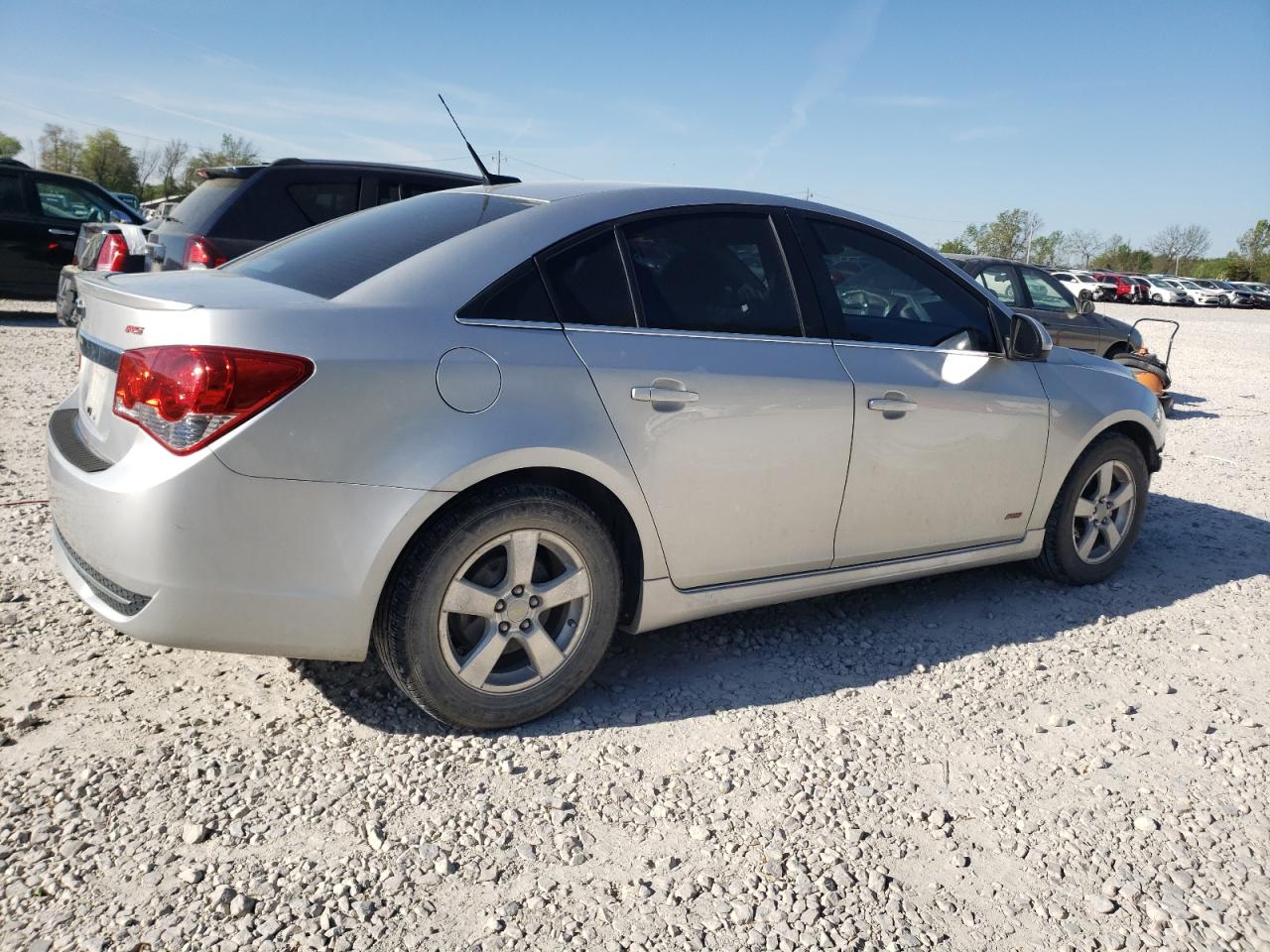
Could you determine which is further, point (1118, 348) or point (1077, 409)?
point (1118, 348)

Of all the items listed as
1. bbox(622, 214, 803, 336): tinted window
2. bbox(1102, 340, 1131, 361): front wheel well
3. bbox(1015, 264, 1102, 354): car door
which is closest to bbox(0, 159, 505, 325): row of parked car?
bbox(622, 214, 803, 336): tinted window

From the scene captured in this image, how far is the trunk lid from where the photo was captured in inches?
103

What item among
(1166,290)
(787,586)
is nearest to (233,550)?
(787,586)

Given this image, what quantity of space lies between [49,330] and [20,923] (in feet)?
37.9

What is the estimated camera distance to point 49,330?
11.8 m

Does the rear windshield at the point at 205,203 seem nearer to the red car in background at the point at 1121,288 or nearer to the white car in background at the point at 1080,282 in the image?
the white car in background at the point at 1080,282

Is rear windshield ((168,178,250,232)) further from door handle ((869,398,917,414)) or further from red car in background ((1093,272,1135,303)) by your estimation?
red car in background ((1093,272,1135,303))

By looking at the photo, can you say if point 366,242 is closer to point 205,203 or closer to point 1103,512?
point 1103,512

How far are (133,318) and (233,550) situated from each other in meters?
0.72

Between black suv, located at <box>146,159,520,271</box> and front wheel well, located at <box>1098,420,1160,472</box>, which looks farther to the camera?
black suv, located at <box>146,159,520,271</box>

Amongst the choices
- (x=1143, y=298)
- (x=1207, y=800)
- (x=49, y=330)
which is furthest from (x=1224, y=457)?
(x=1143, y=298)

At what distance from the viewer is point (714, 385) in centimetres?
325

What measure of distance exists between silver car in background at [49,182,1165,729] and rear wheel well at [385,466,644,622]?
0.01 metres

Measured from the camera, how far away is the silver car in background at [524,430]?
8.53 feet
